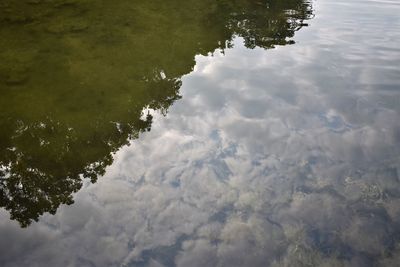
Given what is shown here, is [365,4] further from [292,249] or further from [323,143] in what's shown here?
[292,249]

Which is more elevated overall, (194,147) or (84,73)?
(84,73)

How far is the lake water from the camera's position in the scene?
15.2ft

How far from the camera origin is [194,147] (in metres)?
6.61

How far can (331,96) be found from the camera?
→ 8320 mm

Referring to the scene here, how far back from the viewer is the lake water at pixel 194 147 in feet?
15.2

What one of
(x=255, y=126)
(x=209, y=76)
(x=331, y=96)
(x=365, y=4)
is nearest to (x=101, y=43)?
(x=209, y=76)

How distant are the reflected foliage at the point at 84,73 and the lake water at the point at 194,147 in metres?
0.05

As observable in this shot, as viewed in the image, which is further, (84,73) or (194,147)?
(84,73)

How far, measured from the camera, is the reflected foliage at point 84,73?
612 centimetres

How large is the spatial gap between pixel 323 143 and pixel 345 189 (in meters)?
1.37

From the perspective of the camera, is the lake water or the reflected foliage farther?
the reflected foliage

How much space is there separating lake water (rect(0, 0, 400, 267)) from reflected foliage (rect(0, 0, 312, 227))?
0.15ft

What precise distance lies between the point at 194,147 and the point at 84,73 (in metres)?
4.43

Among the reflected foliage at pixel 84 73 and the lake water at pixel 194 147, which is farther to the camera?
the reflected foliage at pixel 84 73
